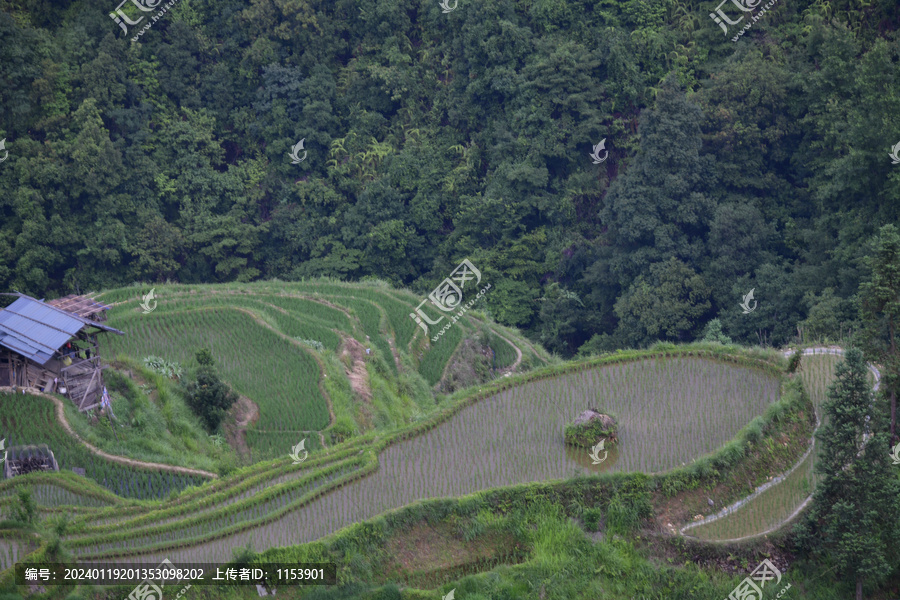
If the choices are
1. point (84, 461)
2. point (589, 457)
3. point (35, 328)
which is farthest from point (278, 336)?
point (589, 457)

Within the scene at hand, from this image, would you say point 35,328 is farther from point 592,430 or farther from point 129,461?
point 592,430

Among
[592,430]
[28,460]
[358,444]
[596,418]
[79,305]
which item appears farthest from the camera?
[79,305]

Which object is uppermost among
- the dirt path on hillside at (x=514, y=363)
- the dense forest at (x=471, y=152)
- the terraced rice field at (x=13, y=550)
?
the dense forest at (x=471, y=152)

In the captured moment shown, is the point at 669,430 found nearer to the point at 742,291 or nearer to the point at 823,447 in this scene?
the point at 823,447

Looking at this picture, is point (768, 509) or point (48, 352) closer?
point (768, 509)

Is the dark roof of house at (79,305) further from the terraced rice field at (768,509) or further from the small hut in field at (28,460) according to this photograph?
the terraced rice field at (768,509)

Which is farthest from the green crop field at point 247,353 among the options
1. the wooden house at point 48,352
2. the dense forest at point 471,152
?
the dense forest at point 471,152

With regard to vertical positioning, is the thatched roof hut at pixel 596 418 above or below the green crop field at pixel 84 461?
below
